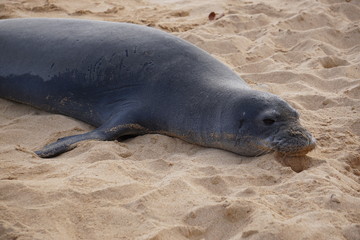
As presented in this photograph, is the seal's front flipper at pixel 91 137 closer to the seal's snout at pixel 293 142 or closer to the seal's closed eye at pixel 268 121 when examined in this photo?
the seal's closed eye at pixel 268 121

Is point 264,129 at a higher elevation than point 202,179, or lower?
higher

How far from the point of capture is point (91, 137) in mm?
3398

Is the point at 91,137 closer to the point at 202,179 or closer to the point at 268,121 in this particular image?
the point at 202,179

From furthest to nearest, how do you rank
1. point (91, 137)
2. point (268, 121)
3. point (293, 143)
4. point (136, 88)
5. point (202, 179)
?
point (136, 88), point (91, 137), point (268, 121), point (293, 143), point (202, 179)

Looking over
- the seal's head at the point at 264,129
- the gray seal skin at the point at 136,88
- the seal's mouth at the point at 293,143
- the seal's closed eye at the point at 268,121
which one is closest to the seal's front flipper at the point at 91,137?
the gray seal skin at the point at 136,88

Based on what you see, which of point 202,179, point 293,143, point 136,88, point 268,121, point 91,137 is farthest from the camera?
point 136,88

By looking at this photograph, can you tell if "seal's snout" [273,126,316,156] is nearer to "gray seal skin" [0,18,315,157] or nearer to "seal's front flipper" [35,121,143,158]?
"gray seal skin" [0,18,315,157]

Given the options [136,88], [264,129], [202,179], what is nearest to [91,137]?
[136,88]

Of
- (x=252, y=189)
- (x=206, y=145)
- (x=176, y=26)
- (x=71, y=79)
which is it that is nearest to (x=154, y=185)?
(x=252, y=189)

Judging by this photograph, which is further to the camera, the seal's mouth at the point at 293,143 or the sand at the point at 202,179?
the seal's mouth at the point at 293,143

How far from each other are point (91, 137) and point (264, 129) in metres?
1.14

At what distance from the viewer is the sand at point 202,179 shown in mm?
2266

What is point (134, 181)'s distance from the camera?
107 inches

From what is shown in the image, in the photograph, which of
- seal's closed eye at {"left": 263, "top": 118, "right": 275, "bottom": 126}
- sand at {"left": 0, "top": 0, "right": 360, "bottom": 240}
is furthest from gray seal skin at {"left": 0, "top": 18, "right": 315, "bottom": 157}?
sand at {"left": 0, "top": 0, "right": 360, "bottom": 240}
